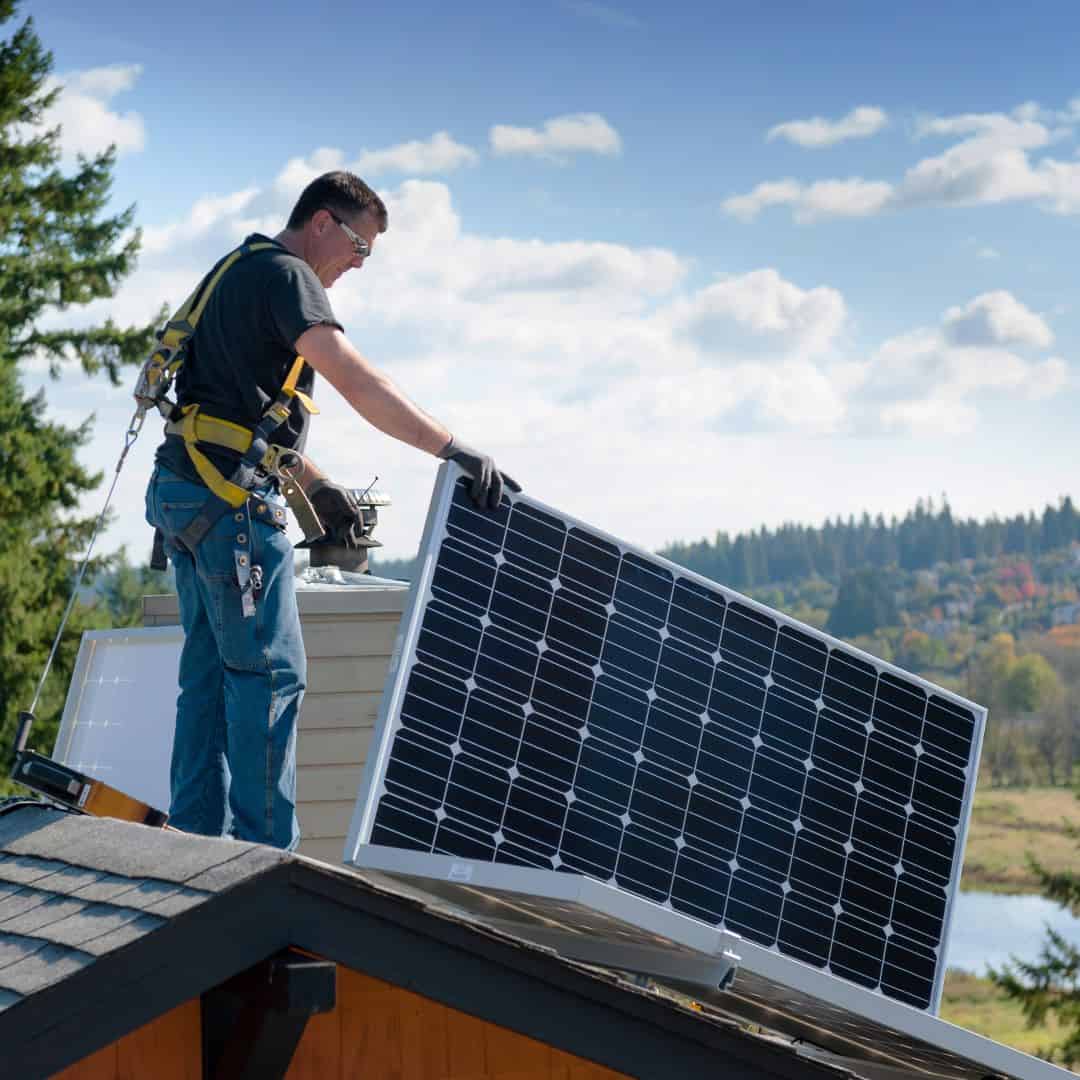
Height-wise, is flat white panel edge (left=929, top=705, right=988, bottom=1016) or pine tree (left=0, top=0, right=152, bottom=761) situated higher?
pine tree (left=0, top=0, right=152, bottom=761)

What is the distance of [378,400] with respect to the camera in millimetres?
5605

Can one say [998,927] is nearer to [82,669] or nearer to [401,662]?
[82,669]

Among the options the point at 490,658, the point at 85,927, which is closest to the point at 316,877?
the point at 85,927

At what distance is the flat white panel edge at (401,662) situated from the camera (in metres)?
5.35

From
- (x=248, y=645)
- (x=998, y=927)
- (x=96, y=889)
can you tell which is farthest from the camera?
(x=998, y=927)

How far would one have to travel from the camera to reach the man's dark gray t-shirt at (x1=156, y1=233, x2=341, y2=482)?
5754 mm

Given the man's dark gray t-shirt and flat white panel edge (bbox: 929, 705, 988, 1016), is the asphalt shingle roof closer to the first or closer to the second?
the man's dark gray t-shirt

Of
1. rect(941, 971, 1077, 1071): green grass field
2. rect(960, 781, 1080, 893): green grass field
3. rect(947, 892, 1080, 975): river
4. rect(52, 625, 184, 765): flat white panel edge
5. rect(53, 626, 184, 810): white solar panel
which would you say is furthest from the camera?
rect(960, 781, 1080, 893): green grass field

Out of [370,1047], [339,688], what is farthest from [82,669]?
[370,1047]

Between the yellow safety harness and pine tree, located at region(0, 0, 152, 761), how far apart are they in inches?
997

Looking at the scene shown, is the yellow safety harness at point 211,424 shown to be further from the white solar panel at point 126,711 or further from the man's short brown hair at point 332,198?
the white solar panel at point 126,711

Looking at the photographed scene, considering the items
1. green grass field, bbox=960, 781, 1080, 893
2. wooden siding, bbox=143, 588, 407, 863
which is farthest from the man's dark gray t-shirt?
green grass field, bbox=960, 781, 1080, 893

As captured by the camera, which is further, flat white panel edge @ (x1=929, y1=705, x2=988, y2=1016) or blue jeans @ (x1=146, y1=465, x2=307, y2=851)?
flat white panel edge @ (x1=929, y1=705, x2=988, y2=1016)

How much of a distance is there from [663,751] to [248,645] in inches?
60.2
